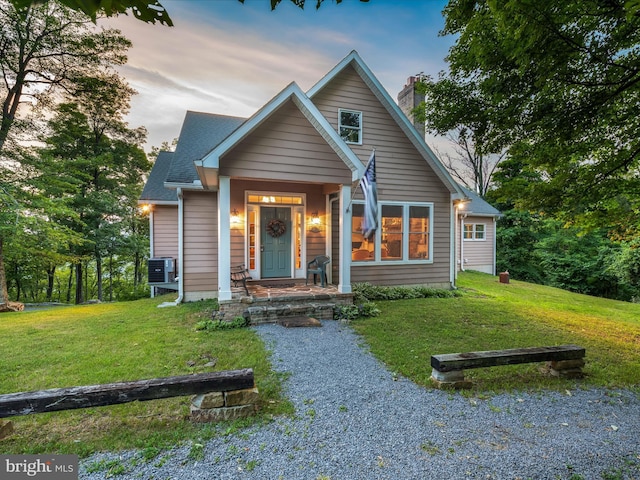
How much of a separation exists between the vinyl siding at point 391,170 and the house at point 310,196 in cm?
3

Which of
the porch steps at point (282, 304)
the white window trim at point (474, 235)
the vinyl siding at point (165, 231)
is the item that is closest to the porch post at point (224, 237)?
the porch steps at point (282, 304)

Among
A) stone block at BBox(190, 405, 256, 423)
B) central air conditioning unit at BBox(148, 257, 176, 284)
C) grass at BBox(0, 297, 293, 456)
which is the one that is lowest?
grass at BBox(0, 297, 293, 456)

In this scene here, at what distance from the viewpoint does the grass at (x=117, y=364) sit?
2498mm

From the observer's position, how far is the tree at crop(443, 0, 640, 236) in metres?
3.37

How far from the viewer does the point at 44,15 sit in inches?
383

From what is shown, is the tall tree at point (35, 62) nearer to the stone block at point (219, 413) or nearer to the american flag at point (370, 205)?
the stone block at point (219, 413)

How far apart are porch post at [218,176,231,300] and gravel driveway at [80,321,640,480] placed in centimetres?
294

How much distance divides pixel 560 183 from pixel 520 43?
7.56 feet

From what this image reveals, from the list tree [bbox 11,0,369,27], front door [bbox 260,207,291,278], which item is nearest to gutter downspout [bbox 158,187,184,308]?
front door [bbox 260,207,291,278]

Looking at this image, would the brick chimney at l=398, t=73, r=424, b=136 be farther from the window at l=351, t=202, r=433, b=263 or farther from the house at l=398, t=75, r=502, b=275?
the house at l=398, t=75, r=502, b=275

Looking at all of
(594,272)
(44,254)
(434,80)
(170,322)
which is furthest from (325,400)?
(594,272)

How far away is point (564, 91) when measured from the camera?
405 centimetres

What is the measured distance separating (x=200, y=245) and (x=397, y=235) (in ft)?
19.3

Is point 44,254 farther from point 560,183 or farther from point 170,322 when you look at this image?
point 560,183
